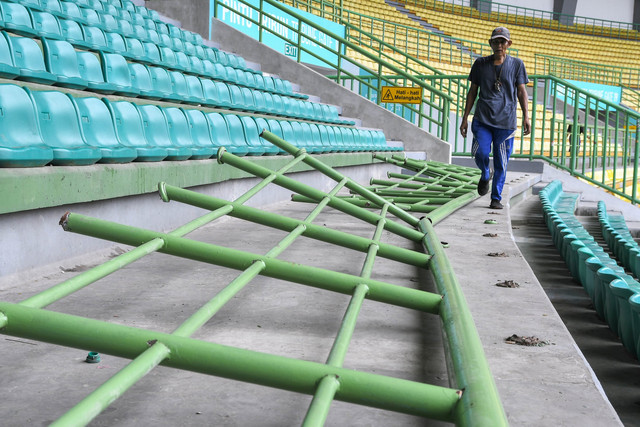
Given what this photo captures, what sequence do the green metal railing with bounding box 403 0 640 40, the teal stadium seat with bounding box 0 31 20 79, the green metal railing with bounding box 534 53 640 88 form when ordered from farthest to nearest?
the green metal railing with bounding box 403 0 640 40, the green metal railing with bounding box 534 53 640 88, the teal stadium seat with bounding box 0 31 20 79

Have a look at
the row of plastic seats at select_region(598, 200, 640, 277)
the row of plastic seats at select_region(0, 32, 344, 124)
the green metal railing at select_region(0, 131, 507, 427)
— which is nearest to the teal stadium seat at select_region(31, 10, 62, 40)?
the row of plastic seats at select_region(0, 32, 344, 124)

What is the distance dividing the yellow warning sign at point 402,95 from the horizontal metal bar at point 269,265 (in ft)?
18.0

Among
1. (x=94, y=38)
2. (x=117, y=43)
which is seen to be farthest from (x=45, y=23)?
(x=117, y=43)

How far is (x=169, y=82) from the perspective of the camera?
11.6 feet

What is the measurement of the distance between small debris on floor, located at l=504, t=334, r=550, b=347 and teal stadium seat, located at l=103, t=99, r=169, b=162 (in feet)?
5.39

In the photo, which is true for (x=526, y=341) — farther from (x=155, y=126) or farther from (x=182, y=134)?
(x=182, y=134)

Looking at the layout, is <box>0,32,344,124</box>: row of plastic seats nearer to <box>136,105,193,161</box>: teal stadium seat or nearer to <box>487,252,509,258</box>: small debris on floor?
<box>136,105,193,161</box>: teal stadium seat

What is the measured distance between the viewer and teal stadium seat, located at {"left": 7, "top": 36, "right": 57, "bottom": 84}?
2.34m

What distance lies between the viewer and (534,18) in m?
21.0

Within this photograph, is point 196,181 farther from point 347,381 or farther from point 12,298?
point 347,381

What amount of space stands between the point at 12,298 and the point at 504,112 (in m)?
3.09

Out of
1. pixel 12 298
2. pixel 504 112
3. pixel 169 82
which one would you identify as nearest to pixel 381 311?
pixel 12 298

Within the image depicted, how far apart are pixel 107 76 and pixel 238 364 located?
236cm

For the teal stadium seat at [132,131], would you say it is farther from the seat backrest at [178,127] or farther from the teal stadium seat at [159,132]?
the seat backrest at [178,127]
